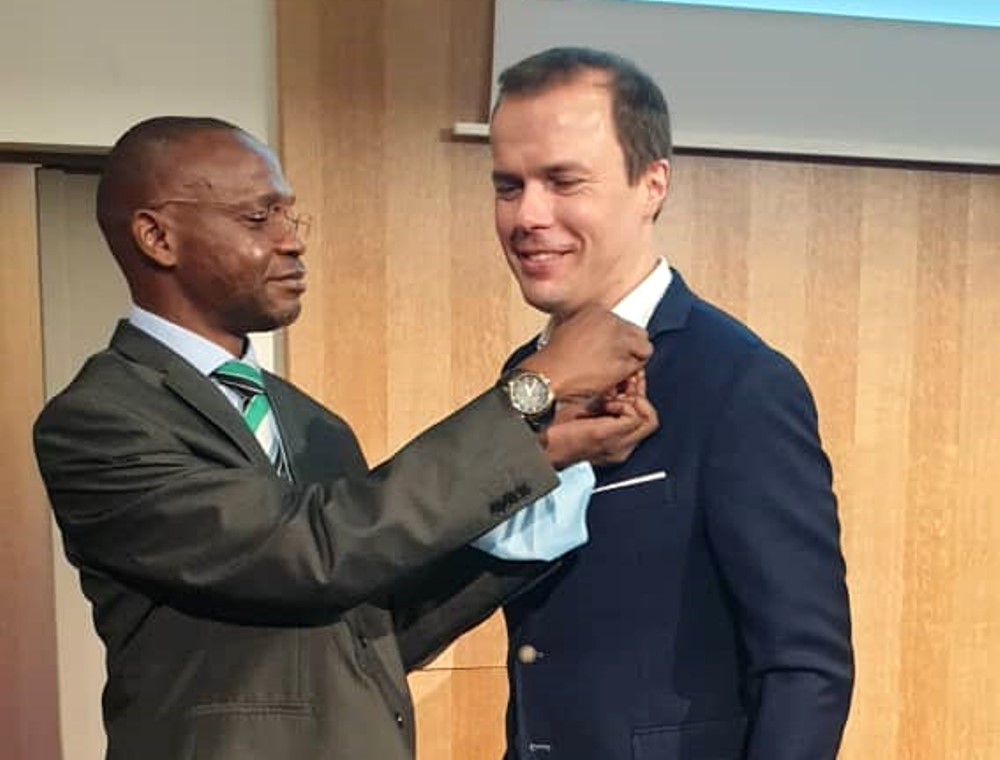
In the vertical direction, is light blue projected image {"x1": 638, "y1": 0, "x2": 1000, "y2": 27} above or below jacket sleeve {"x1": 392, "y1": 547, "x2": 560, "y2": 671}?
above

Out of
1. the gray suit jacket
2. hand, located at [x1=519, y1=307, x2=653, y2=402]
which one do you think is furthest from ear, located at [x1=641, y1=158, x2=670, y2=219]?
the gray suit jacket

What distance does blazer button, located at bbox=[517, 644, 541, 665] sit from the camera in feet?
3.51

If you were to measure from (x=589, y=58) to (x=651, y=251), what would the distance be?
20 centimetres

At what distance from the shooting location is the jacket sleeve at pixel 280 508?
901 mm

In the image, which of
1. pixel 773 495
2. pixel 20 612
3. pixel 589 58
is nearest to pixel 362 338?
pixel 20 612

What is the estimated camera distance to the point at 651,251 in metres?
1.10

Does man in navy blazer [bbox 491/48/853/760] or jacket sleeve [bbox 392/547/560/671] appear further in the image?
jacket sleeve [bbox 392/547/560/671]

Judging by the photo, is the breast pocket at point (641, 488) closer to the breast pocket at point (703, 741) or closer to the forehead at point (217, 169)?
the breast pocket at point (703, 741)

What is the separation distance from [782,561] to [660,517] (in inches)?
4.6

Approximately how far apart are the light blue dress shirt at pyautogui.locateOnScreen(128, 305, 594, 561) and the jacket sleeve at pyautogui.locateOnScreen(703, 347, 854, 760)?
4.7 inches

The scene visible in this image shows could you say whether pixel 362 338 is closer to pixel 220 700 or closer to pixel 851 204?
pixel 851 204

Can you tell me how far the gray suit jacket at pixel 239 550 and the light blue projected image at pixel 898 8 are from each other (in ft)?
4.47

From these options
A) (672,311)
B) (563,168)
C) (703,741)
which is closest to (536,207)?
(563,168)

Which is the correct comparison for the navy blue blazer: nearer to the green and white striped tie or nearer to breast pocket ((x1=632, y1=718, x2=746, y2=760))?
breast pocket ((x1=632, y1=718, x2=746, y2=760))
